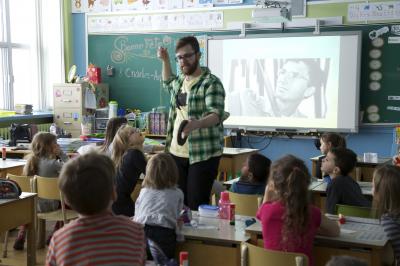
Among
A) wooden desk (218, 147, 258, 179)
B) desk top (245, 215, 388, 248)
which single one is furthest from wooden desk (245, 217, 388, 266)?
wooden desk (218, 147, 258, 179)

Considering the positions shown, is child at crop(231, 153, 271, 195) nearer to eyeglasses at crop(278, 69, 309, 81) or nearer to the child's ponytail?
the child's ponytail

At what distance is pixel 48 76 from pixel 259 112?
3.30 metres

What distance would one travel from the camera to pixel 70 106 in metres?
7.62

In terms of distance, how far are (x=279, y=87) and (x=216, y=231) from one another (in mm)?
4285

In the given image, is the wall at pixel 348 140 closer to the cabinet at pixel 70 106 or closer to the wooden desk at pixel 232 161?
the wooden desk at pixel 232 161

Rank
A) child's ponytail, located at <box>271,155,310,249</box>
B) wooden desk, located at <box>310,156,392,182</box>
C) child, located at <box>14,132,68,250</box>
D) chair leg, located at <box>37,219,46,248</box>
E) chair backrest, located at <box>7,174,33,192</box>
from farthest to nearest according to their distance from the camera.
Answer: wooden desk, located at <box>310,156,392,182</box> < chair leg, located at <box>37,219,46,248</box> < child, located at <box>14,132,68,250</box> < chair backrest, located at <box>7,174,33,192</box> < child's ponytail, located at <box>271,155,310,249</box>

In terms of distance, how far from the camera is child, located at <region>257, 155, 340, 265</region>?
2.55 meters

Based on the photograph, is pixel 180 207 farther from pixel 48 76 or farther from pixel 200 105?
pixel 48 76

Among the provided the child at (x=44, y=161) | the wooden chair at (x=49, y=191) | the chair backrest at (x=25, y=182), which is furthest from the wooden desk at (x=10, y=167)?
the wooden chair at (x=49, y=191)

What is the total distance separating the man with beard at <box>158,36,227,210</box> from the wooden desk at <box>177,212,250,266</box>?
0.52 meters

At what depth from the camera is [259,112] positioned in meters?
7.11

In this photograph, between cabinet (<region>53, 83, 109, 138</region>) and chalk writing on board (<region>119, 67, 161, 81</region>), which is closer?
cabinet (<region>53, 83, 109, 138</region>)

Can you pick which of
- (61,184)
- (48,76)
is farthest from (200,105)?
(48,76)

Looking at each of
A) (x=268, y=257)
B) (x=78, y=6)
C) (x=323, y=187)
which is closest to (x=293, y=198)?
(x=268, y=257)
